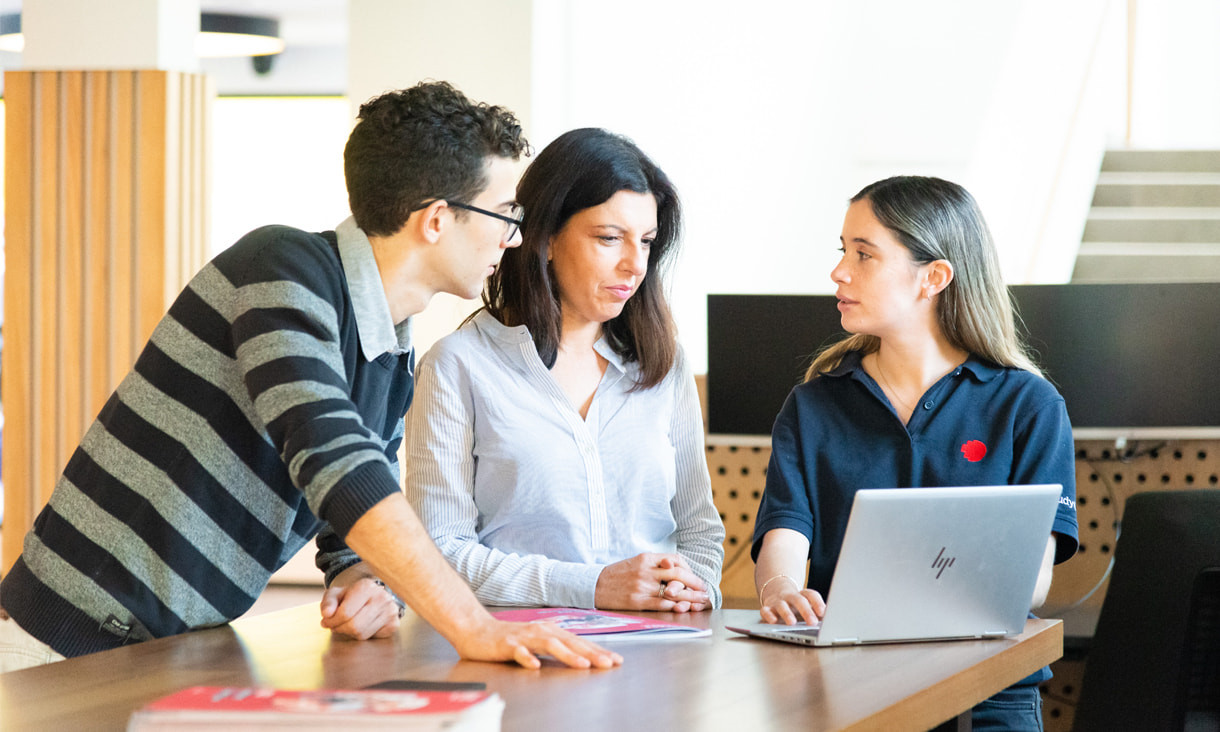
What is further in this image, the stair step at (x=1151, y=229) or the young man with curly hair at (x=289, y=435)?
the stair step at (x=1151, y=229)

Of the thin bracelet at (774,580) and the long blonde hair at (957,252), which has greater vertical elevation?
the long blonde hair at (957,252)

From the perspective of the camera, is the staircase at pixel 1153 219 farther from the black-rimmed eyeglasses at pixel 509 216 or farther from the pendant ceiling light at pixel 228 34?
the pendant ceiling light at pixel 228 34

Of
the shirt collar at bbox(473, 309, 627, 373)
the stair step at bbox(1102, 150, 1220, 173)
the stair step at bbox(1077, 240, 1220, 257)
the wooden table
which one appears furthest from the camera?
the stair step at bbox(1102, 150, 1220, 173)

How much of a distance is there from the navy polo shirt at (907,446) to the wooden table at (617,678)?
342 mm

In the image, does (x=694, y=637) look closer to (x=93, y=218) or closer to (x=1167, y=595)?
(x=1167, y=595)

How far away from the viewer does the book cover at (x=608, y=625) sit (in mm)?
1573

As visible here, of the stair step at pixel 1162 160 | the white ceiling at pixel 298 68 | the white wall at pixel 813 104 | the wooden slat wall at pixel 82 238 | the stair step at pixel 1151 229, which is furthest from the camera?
the white ceiling at pixel 298 68

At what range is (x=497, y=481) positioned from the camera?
2016 mm

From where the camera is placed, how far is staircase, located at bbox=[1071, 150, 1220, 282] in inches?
214

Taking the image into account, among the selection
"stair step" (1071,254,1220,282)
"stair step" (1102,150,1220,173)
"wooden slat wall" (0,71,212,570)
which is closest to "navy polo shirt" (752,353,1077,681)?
"wooden slat wall" (0,71,212,570)

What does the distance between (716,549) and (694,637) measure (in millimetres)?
514

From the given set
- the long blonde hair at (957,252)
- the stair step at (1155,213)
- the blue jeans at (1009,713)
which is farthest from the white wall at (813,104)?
the blue jeans at (1009,713)

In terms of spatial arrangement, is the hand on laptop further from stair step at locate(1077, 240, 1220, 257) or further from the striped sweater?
stair step at locate(1077, 240, 1220, 257)

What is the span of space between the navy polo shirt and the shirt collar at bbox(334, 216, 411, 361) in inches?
27.2
